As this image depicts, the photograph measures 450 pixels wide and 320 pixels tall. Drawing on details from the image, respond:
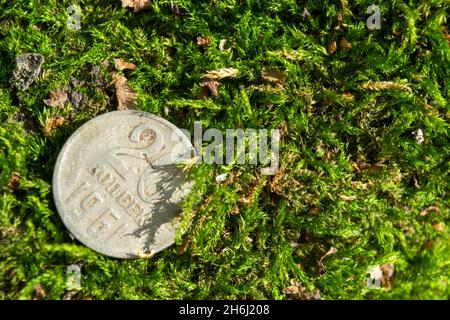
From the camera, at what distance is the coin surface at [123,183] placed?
11.2ft

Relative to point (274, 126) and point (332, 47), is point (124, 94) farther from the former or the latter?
point (332, 47)

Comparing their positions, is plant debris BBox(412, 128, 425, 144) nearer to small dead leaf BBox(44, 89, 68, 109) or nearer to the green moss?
the green moss

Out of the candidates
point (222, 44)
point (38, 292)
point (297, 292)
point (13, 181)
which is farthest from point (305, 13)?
point (38, 292)

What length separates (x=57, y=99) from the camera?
3623 millimetres

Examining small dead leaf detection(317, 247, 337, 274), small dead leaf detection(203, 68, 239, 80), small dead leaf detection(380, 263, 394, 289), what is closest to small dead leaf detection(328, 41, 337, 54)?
small dead leaf detection(203, 68, 239, 80)

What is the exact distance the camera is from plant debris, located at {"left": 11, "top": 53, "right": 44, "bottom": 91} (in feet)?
11.8

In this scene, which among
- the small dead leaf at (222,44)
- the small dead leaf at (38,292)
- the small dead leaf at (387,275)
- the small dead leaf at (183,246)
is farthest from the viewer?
the small dead leaf at (222,44)

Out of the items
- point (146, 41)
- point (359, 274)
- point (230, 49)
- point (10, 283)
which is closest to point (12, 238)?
point (10, 283)

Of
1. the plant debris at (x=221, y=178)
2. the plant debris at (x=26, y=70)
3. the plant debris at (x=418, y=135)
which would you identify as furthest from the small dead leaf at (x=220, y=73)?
the plant debris at (x=418, y=135)

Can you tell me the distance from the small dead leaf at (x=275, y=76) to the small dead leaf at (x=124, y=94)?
1003 mm

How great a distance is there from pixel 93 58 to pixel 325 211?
6.91ft

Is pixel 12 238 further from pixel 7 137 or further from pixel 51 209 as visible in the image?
pixel 7 137

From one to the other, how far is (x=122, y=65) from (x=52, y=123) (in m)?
0.68

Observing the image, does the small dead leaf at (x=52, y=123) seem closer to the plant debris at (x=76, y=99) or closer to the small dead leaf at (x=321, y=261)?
the plant debris at (x=76, y=99)
